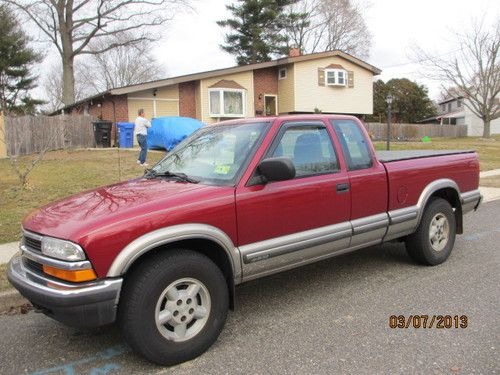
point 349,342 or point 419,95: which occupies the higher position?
point 419,95

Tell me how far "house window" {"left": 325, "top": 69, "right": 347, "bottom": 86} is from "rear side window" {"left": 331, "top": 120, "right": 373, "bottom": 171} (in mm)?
25771

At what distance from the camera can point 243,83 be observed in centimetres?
2752

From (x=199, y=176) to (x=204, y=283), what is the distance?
3.29 feet

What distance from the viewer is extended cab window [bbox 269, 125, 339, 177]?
4180 millimetres

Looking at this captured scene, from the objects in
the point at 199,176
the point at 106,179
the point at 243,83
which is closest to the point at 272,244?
the point at 199,176

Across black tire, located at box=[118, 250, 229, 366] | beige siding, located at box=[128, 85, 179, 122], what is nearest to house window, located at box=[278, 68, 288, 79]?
beige siding, located at box=[128, 85, 179, 122]

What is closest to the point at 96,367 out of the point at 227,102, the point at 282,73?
the point at 227,102

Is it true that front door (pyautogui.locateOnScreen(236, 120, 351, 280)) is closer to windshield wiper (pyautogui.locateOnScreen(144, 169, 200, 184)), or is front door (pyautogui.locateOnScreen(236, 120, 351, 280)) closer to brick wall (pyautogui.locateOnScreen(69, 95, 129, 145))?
windshield wiper (pyautogui.locateOnScreen(144, 169, 200, 184))

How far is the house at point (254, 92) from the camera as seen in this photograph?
2470 centimetres

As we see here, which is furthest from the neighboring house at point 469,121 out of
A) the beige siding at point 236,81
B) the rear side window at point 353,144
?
the rear side window at point 353,144

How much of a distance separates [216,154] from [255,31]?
1496 inches

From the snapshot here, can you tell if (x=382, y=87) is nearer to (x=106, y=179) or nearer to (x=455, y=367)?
(x=106, y=179)

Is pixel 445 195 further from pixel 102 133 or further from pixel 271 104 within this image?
pixel 271 104

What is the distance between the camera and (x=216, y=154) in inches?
165
